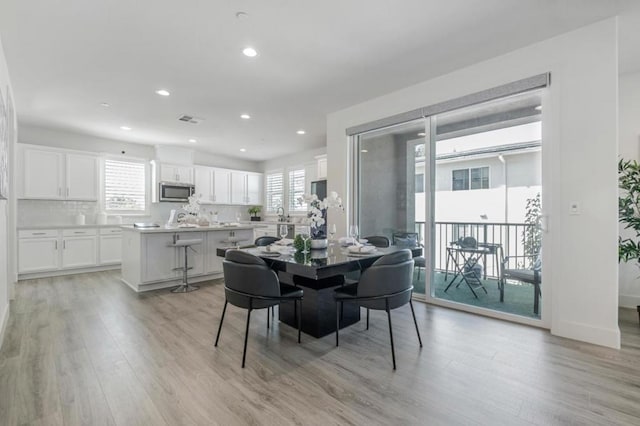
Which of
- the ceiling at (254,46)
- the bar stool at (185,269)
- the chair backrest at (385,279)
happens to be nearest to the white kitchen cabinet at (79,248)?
the ceiling at (254,46)

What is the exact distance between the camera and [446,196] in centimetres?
374

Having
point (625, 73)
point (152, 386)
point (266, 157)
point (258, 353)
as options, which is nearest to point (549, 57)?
point (625, 73)

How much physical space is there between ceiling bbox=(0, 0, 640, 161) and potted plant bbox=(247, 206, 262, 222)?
4.12 metres

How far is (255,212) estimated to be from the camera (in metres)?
8.57

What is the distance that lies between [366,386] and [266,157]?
288 inches

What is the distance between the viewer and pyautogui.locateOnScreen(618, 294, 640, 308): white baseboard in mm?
3465

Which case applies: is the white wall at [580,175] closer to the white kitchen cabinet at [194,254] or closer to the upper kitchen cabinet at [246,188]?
the white kitchen cabinet at [194,254]

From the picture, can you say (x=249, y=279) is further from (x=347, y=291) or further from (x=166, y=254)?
(x=166, y=254)

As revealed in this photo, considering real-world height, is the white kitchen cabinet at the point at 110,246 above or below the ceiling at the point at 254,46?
below

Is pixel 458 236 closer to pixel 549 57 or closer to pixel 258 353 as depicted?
pixel 549 57

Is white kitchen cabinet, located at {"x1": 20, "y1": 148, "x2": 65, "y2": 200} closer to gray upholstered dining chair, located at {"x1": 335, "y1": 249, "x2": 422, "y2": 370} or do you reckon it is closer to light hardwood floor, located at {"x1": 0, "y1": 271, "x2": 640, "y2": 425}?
light hardwood floor, located at {"x1": 0, "y1": 271, "x2": 640, "y2": 425}

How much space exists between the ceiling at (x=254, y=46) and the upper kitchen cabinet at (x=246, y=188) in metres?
3.55

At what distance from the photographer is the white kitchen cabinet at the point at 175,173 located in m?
6.86

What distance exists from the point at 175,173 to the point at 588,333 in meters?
7.49
